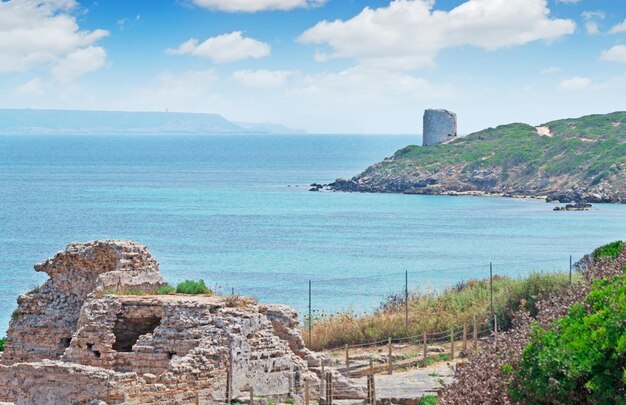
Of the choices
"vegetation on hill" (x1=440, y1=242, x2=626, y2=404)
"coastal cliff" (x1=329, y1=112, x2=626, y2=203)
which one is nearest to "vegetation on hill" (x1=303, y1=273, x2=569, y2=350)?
"vegetation on hill" (x1=440, y1=242, x2=626, y2=404)

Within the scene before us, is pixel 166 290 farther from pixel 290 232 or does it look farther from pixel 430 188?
pixel 430 188

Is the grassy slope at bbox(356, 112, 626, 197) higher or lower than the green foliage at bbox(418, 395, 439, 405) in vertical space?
higher

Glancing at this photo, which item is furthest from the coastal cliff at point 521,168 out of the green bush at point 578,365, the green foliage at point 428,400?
the green bush at point 578,365

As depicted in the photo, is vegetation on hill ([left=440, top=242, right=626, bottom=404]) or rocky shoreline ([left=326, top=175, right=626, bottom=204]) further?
rocky shoreline ([left=326, top=175, right=626, bottom=204])

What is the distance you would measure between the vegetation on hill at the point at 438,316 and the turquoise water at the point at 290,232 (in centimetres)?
1224

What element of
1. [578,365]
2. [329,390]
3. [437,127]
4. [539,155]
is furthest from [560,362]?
[437,127]

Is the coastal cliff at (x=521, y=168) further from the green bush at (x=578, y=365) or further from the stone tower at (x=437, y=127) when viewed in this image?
the green bush at (x=578, y=365)

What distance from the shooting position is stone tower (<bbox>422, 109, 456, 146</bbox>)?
174 meters

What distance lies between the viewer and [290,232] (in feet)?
309

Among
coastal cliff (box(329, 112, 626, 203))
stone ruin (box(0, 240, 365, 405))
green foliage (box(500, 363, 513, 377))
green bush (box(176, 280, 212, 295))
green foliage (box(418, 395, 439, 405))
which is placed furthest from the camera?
coastal cliff (box(329, 112, 626, 203))

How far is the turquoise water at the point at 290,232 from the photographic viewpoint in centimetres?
6412

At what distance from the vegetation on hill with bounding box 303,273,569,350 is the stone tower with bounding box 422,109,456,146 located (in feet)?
449

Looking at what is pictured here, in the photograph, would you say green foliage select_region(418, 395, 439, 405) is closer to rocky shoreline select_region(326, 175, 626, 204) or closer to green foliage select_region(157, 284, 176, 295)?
green foliage select_region(157, 284, 176, 295)

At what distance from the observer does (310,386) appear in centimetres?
2384
